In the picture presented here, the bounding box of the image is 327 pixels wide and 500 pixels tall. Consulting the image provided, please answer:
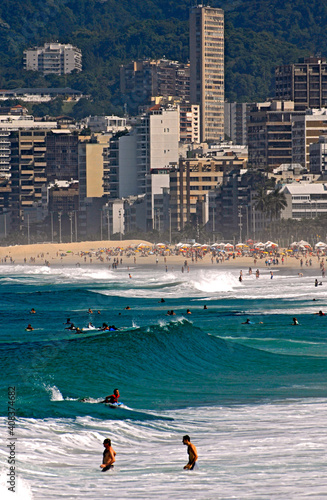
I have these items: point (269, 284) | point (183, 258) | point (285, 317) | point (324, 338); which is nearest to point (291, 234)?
point (183, 258)

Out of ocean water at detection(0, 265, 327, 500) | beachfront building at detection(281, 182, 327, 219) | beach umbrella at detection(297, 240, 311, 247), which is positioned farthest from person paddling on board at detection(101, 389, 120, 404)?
beachfront building at detection(281, 182, 327, 219)

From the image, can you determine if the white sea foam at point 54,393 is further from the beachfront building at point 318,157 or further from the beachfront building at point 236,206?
the beachfront building at point 318,157

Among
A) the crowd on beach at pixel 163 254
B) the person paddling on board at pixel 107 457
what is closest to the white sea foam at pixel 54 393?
the person paddling on board at pixel 107 457

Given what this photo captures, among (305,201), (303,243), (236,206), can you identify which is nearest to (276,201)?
(305,201)

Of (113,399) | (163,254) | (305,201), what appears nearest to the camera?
(113,399)

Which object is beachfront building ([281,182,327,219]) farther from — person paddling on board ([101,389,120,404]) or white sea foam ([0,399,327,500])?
white sea foam ([0,399,327,500])

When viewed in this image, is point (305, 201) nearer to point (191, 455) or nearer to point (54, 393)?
point (54, 393)

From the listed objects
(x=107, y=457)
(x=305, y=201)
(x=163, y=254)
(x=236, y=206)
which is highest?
(x=305, y=201)
